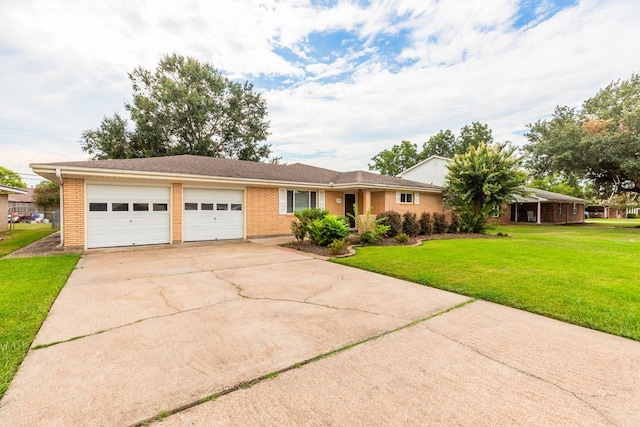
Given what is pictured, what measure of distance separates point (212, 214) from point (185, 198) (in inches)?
47.6

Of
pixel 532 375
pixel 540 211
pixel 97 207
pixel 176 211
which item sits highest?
pixel 97 207

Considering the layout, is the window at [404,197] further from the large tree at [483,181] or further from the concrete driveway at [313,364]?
the concrete driveway at [313,364]

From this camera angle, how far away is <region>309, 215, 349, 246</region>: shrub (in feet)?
33.1

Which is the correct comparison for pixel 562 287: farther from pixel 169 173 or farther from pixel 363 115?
pixel 363 115

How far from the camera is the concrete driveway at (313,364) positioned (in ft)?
6.54

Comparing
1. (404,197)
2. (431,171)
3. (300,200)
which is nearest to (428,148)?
(431,171)

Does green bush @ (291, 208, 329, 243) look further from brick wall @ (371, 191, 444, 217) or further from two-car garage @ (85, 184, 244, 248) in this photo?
brick wall @ (371, 191, 444, 217)

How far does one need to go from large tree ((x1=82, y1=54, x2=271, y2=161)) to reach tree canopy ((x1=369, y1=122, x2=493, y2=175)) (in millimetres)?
19441

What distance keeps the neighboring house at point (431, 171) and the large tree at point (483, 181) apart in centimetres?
928

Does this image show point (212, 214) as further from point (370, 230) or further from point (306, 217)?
point (370, 230)

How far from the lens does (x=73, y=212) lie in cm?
906

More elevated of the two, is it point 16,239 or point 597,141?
point 597,141

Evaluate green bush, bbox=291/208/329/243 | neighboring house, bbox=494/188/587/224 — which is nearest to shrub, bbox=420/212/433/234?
green bush, bbox=291/208/329/243

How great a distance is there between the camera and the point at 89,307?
4.17 m
